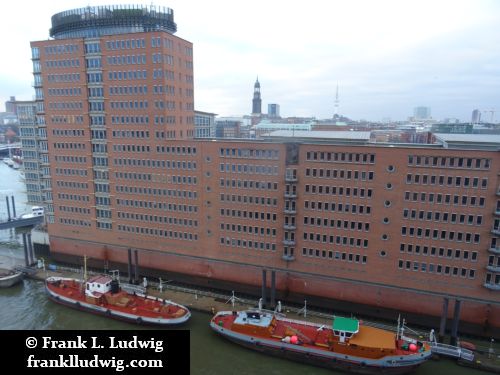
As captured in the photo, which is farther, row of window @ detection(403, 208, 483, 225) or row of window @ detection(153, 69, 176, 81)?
row of window @ detection(153, 69, 176, 81)

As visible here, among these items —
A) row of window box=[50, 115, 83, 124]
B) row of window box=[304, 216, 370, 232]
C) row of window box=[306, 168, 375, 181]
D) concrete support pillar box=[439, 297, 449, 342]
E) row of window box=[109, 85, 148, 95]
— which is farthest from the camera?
row of window box=[50, 115, 83, 124]

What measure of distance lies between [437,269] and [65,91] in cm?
6410

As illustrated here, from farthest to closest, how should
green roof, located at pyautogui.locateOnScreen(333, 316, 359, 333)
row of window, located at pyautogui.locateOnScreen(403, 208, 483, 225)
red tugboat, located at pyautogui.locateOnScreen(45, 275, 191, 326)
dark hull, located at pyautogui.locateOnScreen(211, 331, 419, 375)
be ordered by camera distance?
1. red tugboat, located at pyautogui.locateOnScreen(45, 275, 191, 326)
2. row of window, located at pyautogui.locateOnScreen(403, 208, 483, 225)
3. green roof, located at pyautogui.locateOnScreen(333, 316, 359, 333)
4. dark hull, located at pyautogui.locateOnScreen(211, 331, 419, 375)

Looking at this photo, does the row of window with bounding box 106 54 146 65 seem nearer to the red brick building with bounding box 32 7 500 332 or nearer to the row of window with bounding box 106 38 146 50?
the red brick building with bounding box 32 7 500 332

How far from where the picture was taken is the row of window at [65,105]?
61531mm

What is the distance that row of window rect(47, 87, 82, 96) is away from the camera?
6102 cm

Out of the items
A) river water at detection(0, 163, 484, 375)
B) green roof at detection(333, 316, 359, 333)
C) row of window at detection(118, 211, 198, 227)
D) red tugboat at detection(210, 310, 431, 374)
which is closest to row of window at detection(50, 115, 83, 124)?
row of window at detection(118, 211, 198, 227)

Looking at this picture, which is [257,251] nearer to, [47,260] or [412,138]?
[47,260]

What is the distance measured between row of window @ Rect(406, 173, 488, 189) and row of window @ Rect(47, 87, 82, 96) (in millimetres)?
53520

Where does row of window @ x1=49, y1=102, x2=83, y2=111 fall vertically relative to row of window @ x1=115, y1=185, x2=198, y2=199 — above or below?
above

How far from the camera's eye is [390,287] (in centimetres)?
5012

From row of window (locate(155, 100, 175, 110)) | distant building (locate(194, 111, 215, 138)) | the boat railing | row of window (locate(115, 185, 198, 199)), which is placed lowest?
the boat railing

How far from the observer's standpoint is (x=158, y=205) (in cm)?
6091

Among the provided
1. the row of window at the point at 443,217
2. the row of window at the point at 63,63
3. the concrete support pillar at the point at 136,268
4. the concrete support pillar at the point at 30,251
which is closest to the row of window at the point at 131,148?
the row of window at the point at 63,63
